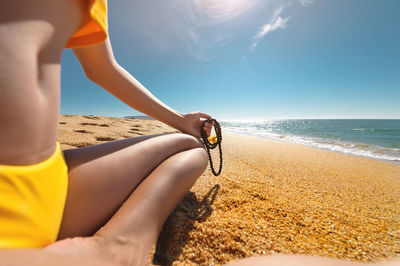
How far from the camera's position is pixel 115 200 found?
64 cm

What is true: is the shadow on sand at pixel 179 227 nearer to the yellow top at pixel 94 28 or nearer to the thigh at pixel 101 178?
the thigh at pixel 101 178

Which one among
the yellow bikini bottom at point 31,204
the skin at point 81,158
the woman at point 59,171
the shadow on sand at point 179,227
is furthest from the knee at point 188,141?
the yellow bikini bottom at point 31,204

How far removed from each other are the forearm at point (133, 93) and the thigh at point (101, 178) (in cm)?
37

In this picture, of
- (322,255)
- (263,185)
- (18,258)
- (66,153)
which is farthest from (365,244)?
(66,153)

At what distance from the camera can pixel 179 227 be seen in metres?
0.91

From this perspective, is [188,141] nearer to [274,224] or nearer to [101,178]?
[101,178]

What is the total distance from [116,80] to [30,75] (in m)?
0.55

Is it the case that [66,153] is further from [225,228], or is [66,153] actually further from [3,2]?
[225,228]

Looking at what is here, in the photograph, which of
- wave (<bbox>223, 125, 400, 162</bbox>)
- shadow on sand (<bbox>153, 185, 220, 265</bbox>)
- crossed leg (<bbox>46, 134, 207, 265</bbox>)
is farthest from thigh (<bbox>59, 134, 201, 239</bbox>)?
wave (<bbox>223, 125, 400, 162</bbox>)

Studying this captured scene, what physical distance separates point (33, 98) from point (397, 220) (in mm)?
2308

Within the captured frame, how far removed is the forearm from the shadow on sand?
0.64 m

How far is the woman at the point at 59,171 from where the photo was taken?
394mm

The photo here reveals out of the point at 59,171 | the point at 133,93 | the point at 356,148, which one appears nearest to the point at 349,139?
the point at 356,148

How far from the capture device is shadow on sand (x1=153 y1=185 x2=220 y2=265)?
0.77m
